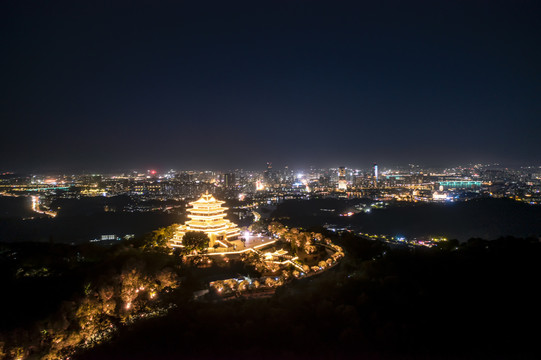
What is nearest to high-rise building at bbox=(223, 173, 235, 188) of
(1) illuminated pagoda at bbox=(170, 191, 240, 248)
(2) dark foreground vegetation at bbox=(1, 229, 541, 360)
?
(1) illuminated pagoda at bbox=(170, 191, 240, 248)

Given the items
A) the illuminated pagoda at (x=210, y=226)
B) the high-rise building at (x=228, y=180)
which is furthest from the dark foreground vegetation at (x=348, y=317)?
the high-rise building at (x=228, y=180)

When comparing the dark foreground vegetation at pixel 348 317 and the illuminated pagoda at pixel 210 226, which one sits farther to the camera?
the illuminated pagoda at pixel 210 226

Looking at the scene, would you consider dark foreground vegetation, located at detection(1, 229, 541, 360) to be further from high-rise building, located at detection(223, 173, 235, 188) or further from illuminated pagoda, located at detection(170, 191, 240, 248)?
high-rise building, located at detection(223, 173, 235, 188)

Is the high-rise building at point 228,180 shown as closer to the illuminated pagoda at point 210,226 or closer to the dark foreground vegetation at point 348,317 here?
the illuminated pagoda at point 210,226

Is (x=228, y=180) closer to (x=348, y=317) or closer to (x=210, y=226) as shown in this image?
(x=210, y=226)

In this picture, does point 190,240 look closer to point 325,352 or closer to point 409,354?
point 325,352
